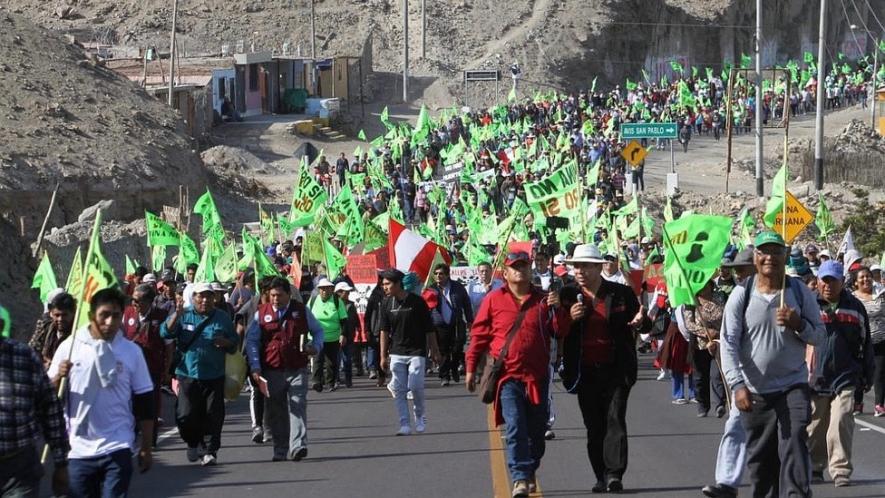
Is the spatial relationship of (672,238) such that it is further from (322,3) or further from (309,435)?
(322,3)

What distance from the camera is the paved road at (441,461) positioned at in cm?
1131

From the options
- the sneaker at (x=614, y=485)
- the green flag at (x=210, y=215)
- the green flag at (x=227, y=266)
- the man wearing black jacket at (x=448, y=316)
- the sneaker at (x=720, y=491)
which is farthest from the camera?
the green flag at (x=210, y=215)

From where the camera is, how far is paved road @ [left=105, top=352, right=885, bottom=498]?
11.3 metres

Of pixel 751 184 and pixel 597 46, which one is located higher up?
pixel 597 46

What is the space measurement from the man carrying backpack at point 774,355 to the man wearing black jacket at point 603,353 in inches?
54.9

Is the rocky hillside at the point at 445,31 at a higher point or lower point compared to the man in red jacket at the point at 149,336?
higher

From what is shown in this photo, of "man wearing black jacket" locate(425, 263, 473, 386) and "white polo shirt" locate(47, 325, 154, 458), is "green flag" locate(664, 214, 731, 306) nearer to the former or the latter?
"white polo shirt" locate(47, 325, 154, 458)

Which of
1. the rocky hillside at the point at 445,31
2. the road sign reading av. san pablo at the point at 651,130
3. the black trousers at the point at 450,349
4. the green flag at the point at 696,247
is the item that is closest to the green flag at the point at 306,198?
the black trousers at the point at 450,349

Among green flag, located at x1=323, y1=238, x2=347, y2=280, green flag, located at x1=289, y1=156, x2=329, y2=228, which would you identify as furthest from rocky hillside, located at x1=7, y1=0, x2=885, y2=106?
green flag, located at x1=323, y1=238, x2=347, y2=280

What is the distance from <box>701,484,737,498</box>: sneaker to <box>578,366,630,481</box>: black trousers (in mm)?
583

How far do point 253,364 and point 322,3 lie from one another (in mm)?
82427

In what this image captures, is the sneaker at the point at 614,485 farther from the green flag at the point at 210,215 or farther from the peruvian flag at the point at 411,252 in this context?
the green flag at the point at 210,215

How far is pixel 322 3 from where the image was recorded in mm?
94125

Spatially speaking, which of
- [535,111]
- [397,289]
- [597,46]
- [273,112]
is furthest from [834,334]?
[597,46]
